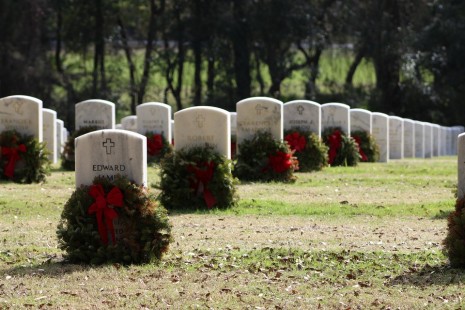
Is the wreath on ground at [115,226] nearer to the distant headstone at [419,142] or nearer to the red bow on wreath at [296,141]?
the red bow on wreath at [296,141]

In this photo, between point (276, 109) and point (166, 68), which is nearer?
point (276, 109)

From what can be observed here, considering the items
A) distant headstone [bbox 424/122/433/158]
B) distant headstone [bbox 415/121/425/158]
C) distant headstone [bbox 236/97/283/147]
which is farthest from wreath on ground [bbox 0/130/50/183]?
distant headstone [bbox 424/122/433/158]

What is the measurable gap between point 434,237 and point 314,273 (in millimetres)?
3139

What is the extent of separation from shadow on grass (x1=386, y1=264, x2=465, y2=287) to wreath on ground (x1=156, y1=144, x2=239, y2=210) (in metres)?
5.95

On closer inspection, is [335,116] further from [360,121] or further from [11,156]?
[11,156]

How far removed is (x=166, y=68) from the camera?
165ft

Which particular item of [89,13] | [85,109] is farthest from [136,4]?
[85,109]

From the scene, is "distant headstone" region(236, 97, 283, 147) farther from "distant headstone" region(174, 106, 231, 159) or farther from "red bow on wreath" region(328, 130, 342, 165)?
"red bow on wreath" region(328, 130, 342, 165)

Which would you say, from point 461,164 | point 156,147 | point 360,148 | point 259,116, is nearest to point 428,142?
point 360,148

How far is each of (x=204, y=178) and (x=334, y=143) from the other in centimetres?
1084

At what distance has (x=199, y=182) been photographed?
17.2 m

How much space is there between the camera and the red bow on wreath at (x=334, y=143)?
2742 cm

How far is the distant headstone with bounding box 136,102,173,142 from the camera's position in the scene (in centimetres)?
2723

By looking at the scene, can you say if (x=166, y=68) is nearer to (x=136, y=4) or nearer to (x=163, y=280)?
(x=136, y=4)
